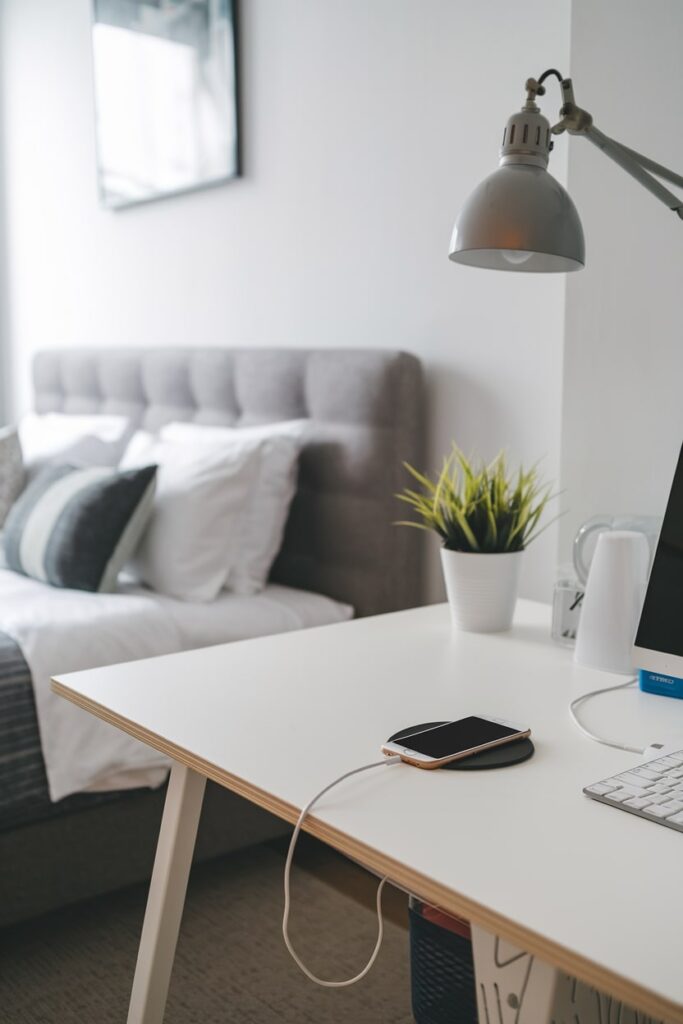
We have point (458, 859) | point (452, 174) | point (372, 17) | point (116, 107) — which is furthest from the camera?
point (116, 107)

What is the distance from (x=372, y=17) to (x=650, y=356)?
1160 mm

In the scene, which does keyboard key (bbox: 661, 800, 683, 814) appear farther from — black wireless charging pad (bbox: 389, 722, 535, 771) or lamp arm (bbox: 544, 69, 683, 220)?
lamp arm (bbox: 544, 69, 683, 220)

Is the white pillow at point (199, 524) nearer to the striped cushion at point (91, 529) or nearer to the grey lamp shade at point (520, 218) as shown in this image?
the striped cushion at point (91, 529)

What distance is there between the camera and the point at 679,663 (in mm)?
1101

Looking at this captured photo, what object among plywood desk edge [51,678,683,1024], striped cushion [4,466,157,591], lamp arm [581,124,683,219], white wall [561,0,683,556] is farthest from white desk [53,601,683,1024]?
striped cushion [4,466,157,591]

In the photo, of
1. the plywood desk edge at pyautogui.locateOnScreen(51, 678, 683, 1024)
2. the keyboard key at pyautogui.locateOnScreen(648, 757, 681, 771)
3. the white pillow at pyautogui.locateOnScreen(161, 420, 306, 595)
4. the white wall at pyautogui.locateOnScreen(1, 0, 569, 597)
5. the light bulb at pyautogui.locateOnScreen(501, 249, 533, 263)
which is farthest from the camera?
the white pillow at pyautogui.locateOnScreen(161, 420, 306, 595)

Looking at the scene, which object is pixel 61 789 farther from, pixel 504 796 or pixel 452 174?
pixel 452 174

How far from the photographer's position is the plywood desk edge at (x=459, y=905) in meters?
0.69

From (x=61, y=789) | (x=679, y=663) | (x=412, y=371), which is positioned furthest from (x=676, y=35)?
(x=61, y=789)

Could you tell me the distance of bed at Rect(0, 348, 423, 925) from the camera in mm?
1819

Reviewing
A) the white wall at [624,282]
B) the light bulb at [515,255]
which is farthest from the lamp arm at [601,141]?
the white wall at [624,282]

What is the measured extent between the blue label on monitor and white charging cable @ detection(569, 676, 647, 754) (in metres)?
0.03

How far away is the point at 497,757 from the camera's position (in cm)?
107

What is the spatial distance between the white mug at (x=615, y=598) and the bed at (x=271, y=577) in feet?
2.79
